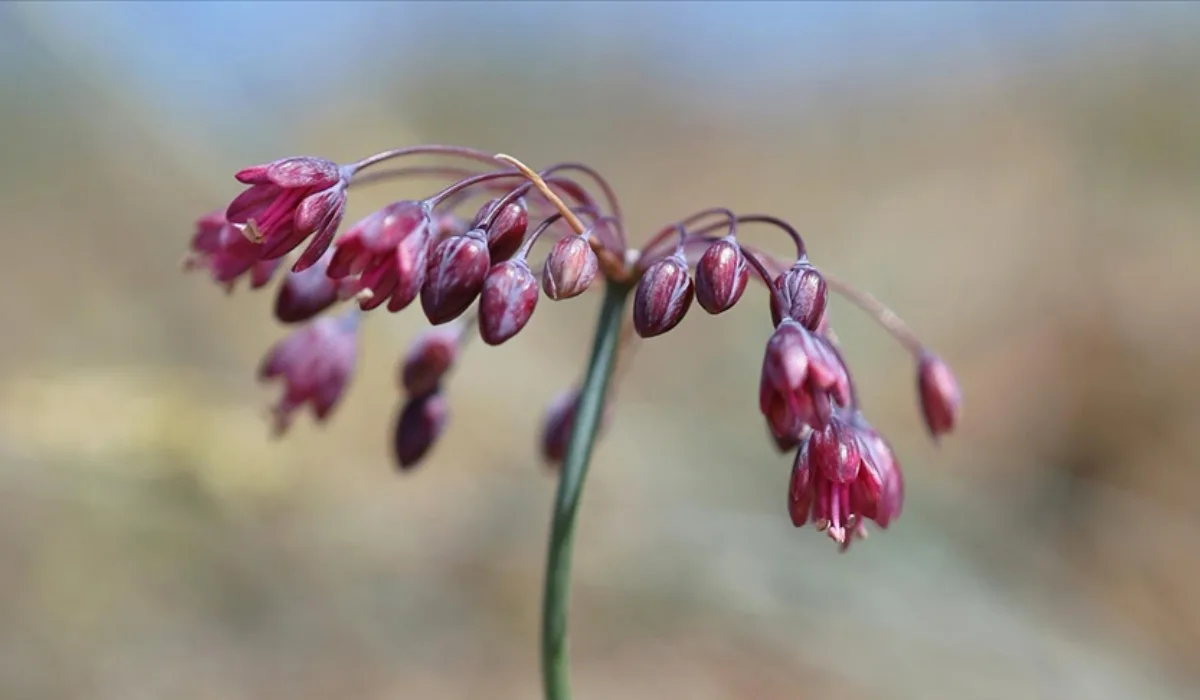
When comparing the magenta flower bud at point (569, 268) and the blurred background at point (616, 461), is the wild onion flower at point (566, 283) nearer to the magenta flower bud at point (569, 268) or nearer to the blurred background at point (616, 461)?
the magenta flower bud at point (569, 268)

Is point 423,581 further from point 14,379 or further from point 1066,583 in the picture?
point 1066,583

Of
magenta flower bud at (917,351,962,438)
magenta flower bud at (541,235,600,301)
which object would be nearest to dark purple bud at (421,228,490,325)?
magenta flower bud at (541,235,600,301)

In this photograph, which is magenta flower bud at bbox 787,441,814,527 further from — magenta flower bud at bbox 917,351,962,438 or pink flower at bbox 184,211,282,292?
Answer: pink flower at bbox 184,211,282,292

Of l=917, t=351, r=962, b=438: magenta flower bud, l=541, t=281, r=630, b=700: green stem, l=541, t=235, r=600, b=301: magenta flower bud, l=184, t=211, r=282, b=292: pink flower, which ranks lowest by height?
l=541, t=281, r=630, b=700: green stem

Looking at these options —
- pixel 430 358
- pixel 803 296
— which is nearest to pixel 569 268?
pixel 803 296

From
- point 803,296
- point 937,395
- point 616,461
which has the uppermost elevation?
point 616,461

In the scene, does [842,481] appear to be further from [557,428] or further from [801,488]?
[557,428]
